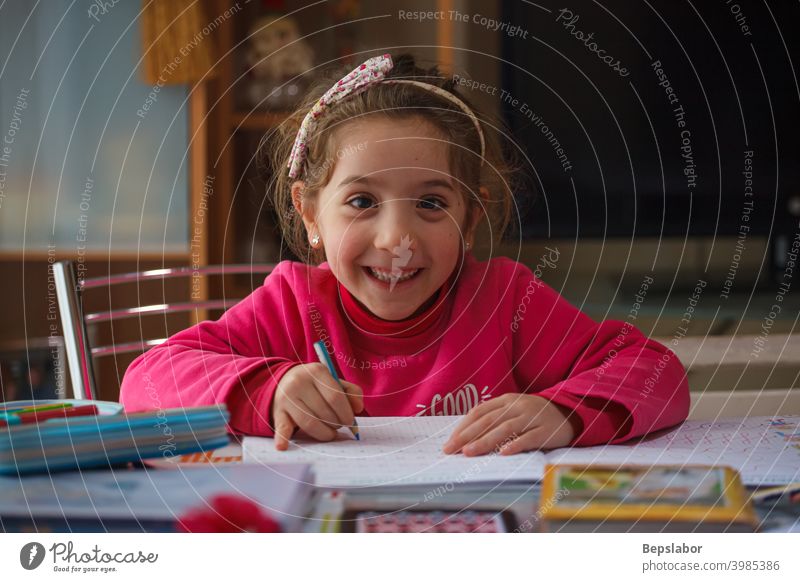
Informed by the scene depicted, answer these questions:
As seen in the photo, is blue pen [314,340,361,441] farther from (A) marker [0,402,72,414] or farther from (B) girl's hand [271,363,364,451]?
(A) marker [0,402,72,414]

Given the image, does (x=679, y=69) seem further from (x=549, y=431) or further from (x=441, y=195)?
(x=549, y=431)

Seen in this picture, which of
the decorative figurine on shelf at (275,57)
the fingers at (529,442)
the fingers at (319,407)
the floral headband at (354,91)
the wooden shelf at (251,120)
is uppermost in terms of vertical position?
the decorative figurine on shelf at (275,57)

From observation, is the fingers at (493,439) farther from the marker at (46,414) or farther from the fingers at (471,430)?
the marker at (46,414)

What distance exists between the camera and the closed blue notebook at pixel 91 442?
1.44 ft

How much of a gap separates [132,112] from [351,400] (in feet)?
2.16

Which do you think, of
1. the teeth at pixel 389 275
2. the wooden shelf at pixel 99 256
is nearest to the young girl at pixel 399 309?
the teeth at pixel 389 275

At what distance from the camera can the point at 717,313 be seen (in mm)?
820

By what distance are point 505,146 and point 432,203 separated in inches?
6.2

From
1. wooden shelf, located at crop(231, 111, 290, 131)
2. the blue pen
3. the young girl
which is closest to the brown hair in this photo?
the young girl

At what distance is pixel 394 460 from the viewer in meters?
0.46

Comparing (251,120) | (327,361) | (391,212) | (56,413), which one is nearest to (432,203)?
(391,212)

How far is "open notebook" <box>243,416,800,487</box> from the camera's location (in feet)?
1.40

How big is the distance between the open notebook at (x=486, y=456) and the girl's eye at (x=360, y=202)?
0.16 metres

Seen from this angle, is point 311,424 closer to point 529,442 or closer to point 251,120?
point 529,442
